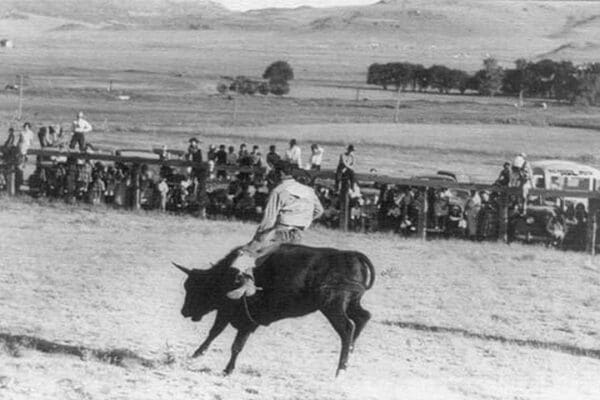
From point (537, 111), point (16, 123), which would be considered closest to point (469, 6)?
point (537, 111)

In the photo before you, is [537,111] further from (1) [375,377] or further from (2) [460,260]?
(1) [375,377]

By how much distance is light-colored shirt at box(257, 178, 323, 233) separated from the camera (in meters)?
9.02

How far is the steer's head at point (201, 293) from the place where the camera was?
932 cm

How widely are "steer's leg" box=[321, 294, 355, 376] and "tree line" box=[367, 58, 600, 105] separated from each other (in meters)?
48.1

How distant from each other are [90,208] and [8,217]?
1.55 m

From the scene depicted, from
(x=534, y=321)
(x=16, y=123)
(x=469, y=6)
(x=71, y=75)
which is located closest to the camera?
(x=534, y=321)

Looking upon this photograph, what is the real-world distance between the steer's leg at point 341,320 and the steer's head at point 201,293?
36.8 inches

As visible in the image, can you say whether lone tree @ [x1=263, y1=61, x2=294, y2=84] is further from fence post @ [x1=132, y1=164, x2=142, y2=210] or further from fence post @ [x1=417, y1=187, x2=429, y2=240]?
fence post @ [x1=417, y1=187, x2=429, y2=240]

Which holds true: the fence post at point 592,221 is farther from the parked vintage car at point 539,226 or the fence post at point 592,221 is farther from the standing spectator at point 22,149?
the standing spectator at point 22,149

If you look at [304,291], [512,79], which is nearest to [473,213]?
[304,291]

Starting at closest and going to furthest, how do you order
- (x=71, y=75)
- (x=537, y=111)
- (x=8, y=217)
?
(x=8, y=217), (x=537, y=111), (x=71, y=75)

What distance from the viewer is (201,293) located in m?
9.45

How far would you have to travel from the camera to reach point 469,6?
130125 millimetres

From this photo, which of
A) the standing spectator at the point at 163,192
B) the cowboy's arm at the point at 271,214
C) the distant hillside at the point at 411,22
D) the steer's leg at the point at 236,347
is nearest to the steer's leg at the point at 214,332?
the steer's leg at the point at 236,347
